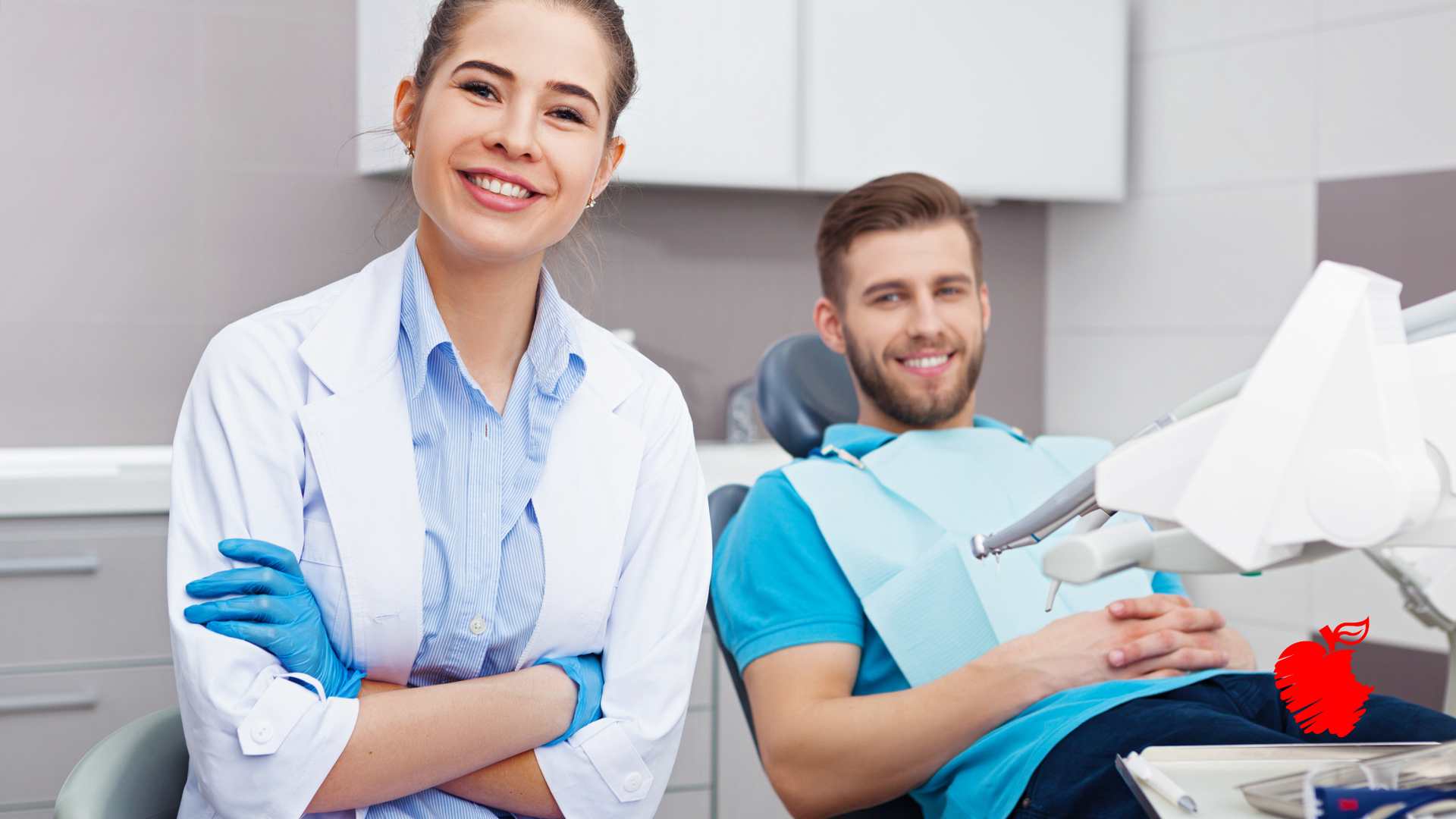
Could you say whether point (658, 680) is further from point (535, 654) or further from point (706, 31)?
point (706, 31)

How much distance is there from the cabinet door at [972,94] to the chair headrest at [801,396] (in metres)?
1.03

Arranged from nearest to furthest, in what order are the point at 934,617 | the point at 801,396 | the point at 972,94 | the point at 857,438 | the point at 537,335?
1. the point at 537,335
2. the point at 934,617
3. the point at 857,438
4. the point at 801,396
5. the point at 972,94

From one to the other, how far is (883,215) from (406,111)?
785 millimetres

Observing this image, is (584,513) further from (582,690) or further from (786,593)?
(786,593)

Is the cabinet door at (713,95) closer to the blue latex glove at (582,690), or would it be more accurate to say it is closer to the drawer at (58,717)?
the drawer at (58,717)

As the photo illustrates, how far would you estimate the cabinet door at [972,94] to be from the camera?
2.77 m

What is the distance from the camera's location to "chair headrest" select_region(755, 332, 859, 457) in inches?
72.2

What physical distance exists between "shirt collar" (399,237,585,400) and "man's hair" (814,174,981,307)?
0.65 meters

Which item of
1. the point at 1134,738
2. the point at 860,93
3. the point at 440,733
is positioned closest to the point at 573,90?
the point at 440,733

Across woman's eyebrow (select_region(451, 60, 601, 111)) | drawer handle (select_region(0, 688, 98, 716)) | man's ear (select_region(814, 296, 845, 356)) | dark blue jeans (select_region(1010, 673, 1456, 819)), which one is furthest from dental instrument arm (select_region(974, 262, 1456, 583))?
drawer handle (select_region(0, 688, 98, 716))

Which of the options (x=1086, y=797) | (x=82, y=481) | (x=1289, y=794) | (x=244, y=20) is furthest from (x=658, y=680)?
(x=244, y=20)

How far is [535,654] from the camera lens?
1.08 m

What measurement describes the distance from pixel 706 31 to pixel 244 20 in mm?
1092

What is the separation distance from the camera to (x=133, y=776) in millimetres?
979
